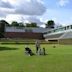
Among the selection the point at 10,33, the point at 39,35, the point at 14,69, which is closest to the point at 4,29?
the point at 10,33

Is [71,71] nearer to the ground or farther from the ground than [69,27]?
nearer to the ground

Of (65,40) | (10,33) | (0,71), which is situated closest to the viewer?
(0,71)

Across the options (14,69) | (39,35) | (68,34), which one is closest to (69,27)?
(68,34)

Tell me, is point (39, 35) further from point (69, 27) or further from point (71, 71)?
point (71, 71)

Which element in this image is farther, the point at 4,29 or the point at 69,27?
the point at 4,29

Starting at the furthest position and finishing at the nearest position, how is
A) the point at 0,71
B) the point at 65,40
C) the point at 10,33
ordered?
the point at 10,33
the point at 65,40
the point at 0,71

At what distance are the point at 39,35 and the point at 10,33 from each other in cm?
1394

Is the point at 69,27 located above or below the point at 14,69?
above

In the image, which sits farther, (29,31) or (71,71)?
(29,31)

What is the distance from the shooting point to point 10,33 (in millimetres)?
141125

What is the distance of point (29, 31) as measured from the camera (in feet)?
482

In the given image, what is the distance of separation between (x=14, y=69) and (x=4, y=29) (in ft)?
423

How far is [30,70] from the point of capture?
53.6ft

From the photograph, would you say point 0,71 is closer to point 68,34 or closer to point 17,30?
point 68,34
